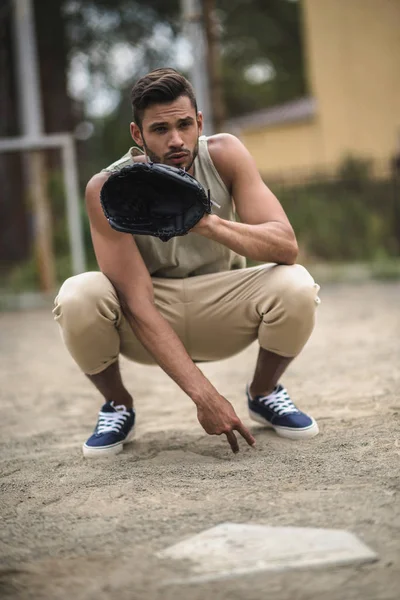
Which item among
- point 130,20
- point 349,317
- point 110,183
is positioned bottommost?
point 349,317

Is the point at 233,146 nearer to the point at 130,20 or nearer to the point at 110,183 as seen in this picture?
the point at 110,183

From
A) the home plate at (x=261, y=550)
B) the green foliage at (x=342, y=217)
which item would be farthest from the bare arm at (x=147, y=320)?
the green foliage at (x=342, y=217)

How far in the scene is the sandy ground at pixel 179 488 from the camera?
6.34 ft

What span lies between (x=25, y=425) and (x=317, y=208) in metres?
9.91

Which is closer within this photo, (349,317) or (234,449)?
(234,449)

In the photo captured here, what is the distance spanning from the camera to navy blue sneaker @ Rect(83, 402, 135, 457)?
3184 mm

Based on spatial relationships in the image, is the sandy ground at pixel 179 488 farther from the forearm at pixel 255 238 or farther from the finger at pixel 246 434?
the forearm at pixel 255 238

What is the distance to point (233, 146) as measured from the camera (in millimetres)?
3326

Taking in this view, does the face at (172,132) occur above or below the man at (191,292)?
above

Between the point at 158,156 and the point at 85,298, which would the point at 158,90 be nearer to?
the point at 158,156

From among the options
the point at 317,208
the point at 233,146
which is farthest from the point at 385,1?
the point at 233,146

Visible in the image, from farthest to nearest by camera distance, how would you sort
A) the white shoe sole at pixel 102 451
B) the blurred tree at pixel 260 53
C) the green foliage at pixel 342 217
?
the blurred tree at pixel 260 53, the green foliage at pixel 342 217, the white shoe sole at pixel 102 451

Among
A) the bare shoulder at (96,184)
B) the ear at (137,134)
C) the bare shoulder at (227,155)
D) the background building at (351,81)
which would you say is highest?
the background building at (351,81)

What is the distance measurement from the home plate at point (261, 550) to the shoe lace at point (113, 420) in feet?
3.64
